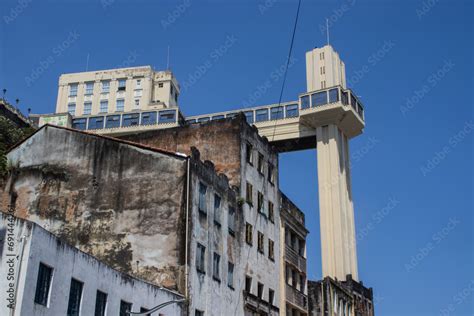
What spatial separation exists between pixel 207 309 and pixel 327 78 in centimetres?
5966

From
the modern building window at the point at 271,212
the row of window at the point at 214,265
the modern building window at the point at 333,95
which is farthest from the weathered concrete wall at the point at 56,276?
the modern building window at the point at 333,95

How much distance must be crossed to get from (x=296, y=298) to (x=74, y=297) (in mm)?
24989

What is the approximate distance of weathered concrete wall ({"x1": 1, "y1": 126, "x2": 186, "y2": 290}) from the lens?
34531 mm

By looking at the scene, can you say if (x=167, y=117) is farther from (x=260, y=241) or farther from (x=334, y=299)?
(x=260, y=241)

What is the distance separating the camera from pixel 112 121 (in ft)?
323

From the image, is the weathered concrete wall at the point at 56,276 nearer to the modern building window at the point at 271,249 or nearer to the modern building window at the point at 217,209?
the modern building window at the point at 217,209

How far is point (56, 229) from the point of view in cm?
3709

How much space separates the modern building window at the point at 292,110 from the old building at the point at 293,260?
38.7 metres

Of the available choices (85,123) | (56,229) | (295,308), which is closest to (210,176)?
(56,229)

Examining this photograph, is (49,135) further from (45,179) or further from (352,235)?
(352,235)

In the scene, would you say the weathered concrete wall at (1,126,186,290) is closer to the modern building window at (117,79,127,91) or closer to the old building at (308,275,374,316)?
the old building at (308,275,374,316)

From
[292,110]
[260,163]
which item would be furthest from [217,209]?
[292,110]

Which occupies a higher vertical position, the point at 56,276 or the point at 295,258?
the point at 295,258

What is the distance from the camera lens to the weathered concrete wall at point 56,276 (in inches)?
897
